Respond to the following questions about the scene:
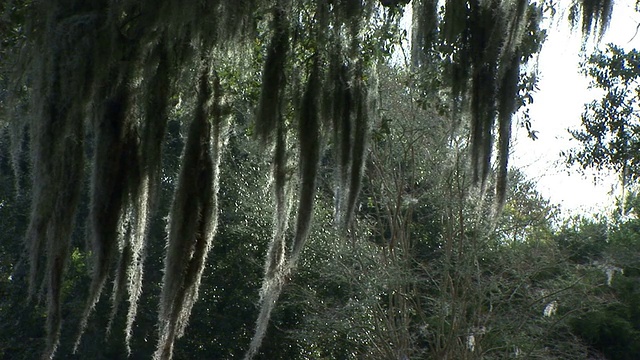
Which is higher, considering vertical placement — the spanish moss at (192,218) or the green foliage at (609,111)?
the green foliage at (609,111)

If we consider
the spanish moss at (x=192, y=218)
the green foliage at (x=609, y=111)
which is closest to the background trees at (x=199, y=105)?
the spanish moss at (x=192, y=218)

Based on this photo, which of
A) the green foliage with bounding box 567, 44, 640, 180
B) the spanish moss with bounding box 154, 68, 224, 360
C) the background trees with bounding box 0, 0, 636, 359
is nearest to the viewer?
the background trees with bounding box 0, 0, 636, 359

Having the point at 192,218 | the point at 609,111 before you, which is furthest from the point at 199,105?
the point at 609,111

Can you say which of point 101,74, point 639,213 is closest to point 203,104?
point 101,74

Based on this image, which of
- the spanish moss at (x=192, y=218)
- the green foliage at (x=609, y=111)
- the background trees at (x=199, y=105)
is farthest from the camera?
the green foliage at (x=609, y=111)

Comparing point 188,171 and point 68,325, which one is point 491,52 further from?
point 68,325

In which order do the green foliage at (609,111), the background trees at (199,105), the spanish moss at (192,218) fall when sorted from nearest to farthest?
the background trees at (199,105) → the spanish moss at (192,218) → the green foliage at (609,111)

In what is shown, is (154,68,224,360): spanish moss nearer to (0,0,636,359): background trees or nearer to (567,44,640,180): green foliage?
(0,0,636,359): background trees

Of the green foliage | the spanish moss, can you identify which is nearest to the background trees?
the spanish moss

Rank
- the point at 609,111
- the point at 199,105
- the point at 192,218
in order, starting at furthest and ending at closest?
the point at 609,111 < the point at 199,105 < the point at 192,218

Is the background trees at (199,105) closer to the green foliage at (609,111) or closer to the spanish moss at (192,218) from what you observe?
the spanish moss at (192,218)

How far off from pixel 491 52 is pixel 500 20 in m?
0.15

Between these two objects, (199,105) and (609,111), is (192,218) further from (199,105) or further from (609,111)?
(609,111)

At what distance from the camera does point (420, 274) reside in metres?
14.6
